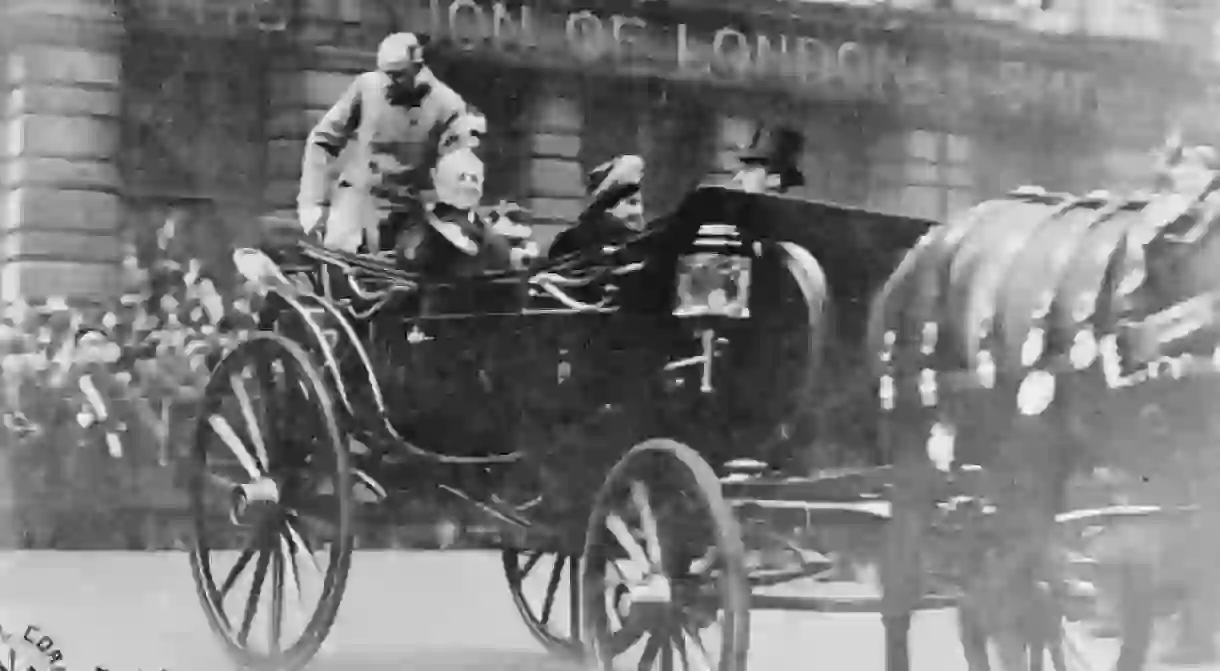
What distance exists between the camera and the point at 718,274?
79.1 inches

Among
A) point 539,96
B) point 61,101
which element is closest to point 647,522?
point 539,96

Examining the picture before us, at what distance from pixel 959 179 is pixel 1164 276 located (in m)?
0.49

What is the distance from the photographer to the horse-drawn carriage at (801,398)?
1898 mm

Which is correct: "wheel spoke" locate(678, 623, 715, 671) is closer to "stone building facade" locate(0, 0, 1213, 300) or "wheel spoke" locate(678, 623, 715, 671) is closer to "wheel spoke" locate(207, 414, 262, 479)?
"stone building facade" locate(0, 0, 1213, 300)

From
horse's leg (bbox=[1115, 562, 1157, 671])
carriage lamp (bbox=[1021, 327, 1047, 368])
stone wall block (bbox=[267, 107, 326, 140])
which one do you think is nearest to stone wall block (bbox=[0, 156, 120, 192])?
stone wall block (bbox=[267, 107, 326, 140])

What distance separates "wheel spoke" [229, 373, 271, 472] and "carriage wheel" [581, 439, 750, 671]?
2.29 ft

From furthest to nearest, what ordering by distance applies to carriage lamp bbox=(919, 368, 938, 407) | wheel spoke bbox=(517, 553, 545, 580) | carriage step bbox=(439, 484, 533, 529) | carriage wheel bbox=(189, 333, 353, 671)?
wheel spoke bbox=(517, 553, 545, 580) → carriage wheel bbox=(189, 333, 353, 671) → carriage step bbox=(439, 484, 533, 529) → carriage lamp bbox=(919, 368, 938, 407)

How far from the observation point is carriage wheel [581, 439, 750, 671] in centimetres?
191

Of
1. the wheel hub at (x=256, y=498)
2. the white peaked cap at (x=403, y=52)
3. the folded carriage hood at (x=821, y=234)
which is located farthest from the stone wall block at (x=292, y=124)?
the folded carriage hood at (x=821, y=234)

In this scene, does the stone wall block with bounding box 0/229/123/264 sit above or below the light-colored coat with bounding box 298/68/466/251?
below

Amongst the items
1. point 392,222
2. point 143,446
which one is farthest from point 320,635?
point 392,222

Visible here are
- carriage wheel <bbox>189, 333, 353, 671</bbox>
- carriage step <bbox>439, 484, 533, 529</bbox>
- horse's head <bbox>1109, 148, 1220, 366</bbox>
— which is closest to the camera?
horse's head <bbox>1109, 148, 1220, 366</bbox>

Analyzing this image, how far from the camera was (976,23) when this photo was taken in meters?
2.40

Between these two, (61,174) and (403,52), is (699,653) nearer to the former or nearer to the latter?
(403,52)
